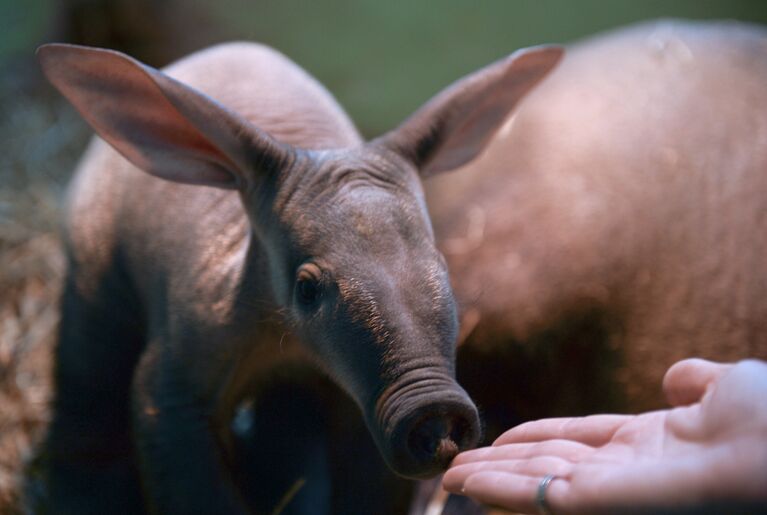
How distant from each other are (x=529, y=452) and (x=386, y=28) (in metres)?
3.18

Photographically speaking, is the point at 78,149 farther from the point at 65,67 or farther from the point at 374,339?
the point at 374,339

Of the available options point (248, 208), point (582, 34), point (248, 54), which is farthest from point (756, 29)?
point (248, 208)

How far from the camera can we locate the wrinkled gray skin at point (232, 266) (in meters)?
1.51

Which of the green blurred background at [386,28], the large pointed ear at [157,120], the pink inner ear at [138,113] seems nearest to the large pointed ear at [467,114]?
the large pointed ear at [157,120]

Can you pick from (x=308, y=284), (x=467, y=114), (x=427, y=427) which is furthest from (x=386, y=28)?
(x=427, y=427)

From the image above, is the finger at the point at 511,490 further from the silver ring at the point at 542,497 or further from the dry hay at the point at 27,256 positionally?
the dry hay at the point at 27,256

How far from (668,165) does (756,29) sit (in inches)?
33.8

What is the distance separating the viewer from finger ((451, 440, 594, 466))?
1332mm

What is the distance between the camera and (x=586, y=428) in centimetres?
140

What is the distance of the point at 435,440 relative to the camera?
1410mm

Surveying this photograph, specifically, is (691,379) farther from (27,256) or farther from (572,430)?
(27,256)

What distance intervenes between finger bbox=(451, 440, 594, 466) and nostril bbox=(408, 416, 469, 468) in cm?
2

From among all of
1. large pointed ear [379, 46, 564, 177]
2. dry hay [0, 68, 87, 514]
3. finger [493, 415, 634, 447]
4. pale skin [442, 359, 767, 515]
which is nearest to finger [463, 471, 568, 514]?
pale skin [442, 359, 767, 515]

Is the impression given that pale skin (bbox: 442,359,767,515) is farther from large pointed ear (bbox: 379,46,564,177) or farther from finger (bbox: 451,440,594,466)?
large pointed ear (bbox: 379,46,564,177)
